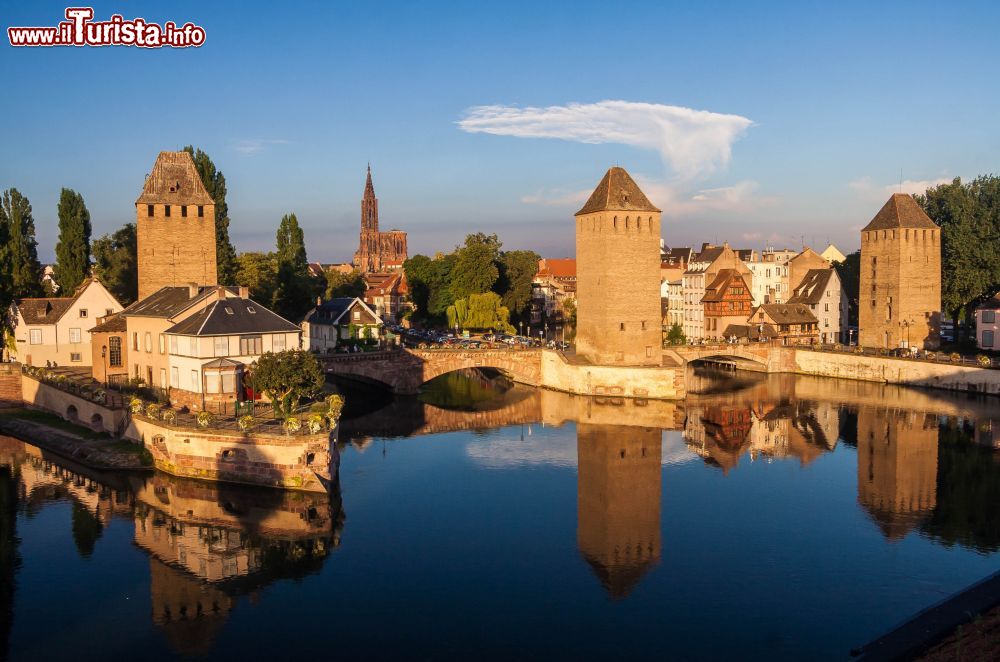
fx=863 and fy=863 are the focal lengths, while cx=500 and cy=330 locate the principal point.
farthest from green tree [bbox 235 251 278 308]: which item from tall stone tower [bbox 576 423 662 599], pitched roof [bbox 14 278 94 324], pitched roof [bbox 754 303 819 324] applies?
pitched roof [bbox 754 303 819 324]

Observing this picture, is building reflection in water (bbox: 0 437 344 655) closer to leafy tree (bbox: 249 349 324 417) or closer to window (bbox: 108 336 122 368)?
leafy tree (bbox: 249 349 324 417)

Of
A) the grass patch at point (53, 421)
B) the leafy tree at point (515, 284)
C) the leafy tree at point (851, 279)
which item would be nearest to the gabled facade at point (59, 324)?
the grass patch at point (53, 421)

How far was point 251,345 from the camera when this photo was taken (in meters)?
34.8

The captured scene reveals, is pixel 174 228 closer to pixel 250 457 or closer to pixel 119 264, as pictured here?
pixel 119 264

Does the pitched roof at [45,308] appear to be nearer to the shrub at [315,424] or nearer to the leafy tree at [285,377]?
the leafy tree at [285,377]

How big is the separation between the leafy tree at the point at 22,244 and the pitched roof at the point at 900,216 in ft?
183

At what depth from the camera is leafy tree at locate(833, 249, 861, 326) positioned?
71812 millimetres

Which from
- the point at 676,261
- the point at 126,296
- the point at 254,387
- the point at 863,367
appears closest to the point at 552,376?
the point at 863,367

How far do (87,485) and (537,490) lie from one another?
624 inches

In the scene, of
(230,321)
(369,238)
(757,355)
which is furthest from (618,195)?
(369,238)

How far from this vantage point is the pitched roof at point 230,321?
111 feet

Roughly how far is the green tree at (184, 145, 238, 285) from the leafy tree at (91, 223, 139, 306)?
520 centimetres

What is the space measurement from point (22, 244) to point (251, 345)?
2843cm

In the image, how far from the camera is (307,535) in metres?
24.8
